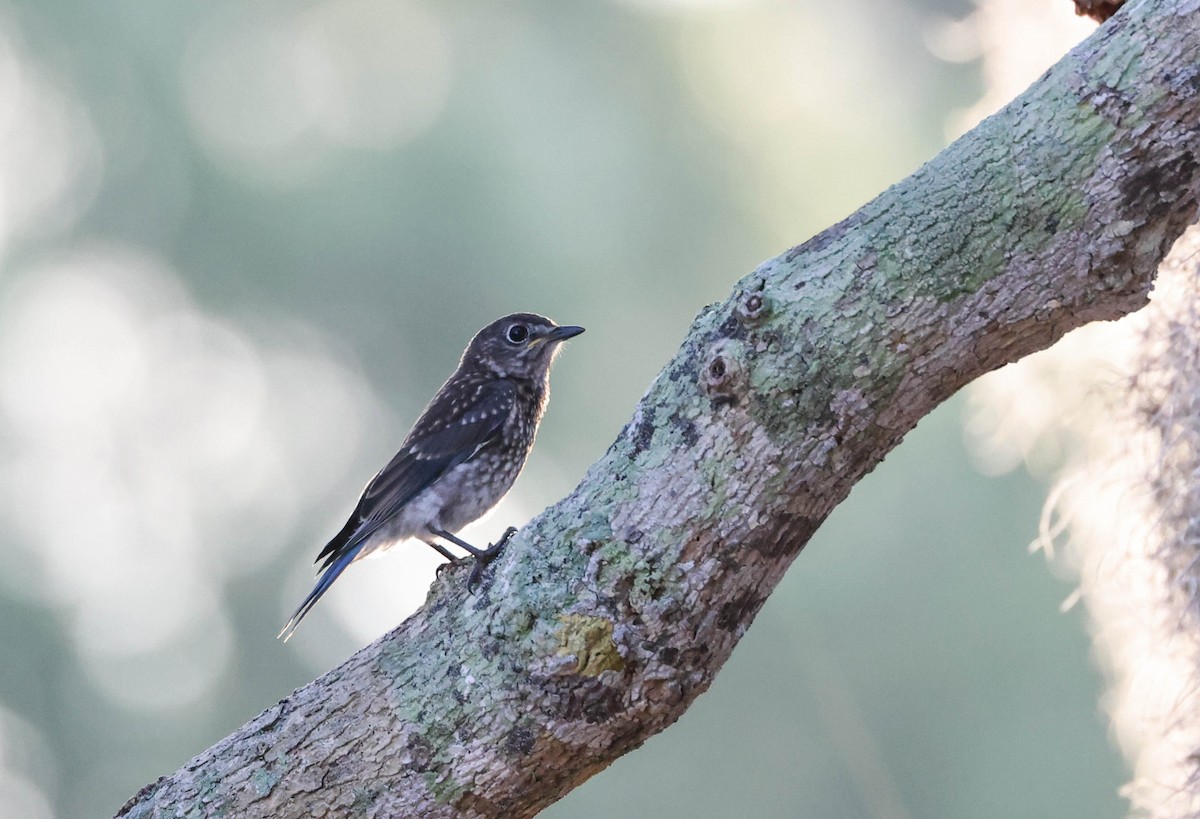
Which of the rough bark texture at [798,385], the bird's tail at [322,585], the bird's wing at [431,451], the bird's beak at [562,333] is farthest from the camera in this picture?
the bird's beak at [562,333]

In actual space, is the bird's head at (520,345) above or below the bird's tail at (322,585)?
above

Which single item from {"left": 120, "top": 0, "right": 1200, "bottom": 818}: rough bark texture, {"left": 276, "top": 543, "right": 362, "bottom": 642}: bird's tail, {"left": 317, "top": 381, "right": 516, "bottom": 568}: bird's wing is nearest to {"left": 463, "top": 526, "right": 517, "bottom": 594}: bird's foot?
{"left": 120, "top": 0, "right": 1200, "bottom": 818}: rough bark texture

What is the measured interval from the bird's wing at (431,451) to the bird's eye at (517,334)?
0.17m

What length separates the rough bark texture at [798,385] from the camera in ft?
6.80

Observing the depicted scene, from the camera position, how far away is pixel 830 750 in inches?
345

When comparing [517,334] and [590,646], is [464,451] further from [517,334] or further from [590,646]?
[590,646]

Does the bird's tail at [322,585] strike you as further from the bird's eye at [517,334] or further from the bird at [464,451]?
the bird's eye at [517,334]

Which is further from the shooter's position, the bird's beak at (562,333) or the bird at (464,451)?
the bird's beak at (562,333)

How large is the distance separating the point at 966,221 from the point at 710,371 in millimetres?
461

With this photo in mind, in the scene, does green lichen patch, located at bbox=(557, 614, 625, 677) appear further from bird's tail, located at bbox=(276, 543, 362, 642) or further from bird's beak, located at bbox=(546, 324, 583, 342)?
bird's beak, located at bbox=(546, 324, 583, 342)

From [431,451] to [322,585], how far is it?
58 centimetres

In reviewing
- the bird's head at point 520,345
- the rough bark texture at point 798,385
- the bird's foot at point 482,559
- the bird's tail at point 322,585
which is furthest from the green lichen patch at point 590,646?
the bird's head at point 520,345

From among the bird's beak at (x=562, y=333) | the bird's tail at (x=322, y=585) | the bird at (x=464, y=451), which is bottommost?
the bird's tail at (x=322, y=585)

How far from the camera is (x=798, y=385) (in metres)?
2.11
